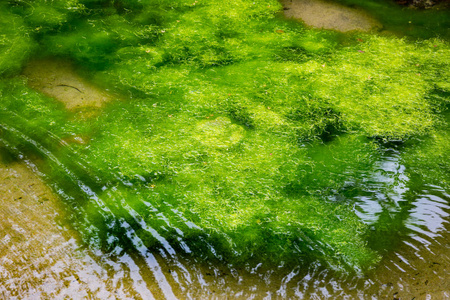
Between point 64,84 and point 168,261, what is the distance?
1.76 meters

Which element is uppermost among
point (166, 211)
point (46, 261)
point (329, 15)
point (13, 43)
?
point (329, 15)

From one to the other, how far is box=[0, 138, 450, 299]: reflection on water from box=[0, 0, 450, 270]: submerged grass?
0.24 feet

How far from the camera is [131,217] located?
7.04ft

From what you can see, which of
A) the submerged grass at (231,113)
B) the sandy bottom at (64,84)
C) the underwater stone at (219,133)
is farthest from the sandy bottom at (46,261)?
the underwater stone at (219,133)

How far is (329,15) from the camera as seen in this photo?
3.82 metres

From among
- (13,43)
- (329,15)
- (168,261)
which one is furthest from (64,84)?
(329,15)

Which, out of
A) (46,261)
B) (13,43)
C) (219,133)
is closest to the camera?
(46,261)

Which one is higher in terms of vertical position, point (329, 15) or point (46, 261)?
point (329, 15)

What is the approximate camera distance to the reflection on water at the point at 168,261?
1.87 meters

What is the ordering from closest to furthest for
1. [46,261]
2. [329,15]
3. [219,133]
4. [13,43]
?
[46,261] < [219,133] < [13,43] < [329,15]

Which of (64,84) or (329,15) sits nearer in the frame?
(64,84)

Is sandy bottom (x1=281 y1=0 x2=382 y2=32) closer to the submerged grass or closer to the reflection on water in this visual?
the submerged grass

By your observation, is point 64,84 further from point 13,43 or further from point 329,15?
point 329,15

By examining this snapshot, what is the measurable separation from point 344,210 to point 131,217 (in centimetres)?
123
